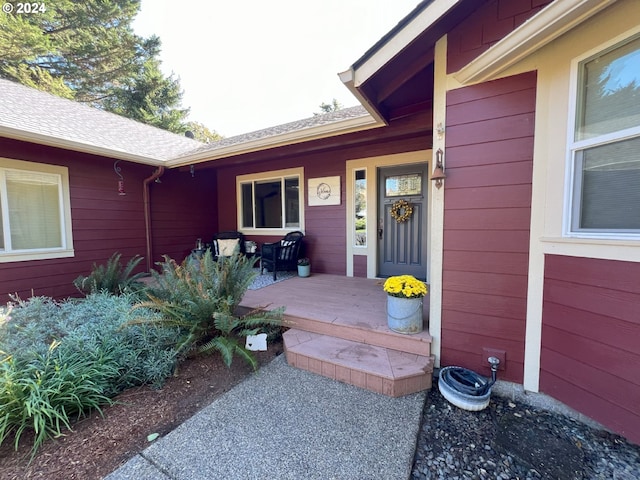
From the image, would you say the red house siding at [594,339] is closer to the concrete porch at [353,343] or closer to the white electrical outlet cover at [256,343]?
the concrete porch at [353,343]

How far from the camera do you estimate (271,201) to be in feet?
18.1

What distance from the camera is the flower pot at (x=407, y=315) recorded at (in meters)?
2.29

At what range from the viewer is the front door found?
410 centimetres

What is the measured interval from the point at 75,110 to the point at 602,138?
7.37m

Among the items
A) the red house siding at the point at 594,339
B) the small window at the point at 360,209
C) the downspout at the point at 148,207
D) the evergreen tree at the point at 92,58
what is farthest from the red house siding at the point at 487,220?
the evergreen tree at the point at 92,58

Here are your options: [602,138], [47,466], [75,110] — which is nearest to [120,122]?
[75,110]

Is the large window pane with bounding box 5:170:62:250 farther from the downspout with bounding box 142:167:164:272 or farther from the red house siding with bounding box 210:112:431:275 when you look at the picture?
the red house siding with bounding box 210:112:431:275

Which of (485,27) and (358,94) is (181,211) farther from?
(485,27)

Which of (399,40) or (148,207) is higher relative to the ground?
(399,40)

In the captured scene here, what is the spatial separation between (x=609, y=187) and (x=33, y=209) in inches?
240

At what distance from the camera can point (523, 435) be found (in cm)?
165

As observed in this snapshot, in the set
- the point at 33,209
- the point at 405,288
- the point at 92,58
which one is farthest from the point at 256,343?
the point at 92,58

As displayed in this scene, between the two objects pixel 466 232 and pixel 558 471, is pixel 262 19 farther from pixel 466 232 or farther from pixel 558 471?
pixel 558 471

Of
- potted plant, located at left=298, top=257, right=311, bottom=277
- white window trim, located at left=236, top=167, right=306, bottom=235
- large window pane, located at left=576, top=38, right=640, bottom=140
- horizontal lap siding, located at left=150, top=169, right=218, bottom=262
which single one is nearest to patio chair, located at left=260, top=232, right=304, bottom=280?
potted plant, located at left=298, top=257, right=311, bottom=277
